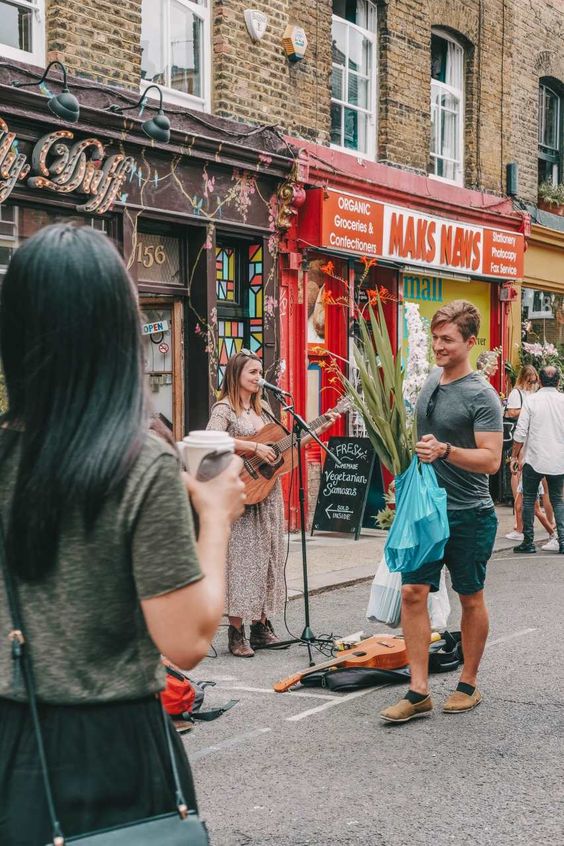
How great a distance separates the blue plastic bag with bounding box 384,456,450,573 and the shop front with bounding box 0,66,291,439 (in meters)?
4.97

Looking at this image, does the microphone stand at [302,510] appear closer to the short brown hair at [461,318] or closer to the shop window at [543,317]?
the short brown hair at [461,318]

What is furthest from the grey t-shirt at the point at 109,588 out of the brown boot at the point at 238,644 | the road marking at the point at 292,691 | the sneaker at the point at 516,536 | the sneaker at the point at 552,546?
the sneaker at the point at 516,536

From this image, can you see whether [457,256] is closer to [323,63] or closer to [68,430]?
[323,63]

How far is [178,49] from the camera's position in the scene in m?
11.3

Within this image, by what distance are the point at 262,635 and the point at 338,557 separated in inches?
150

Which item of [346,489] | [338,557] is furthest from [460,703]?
[346,489]

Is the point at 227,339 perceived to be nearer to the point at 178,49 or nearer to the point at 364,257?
the point at 364,257

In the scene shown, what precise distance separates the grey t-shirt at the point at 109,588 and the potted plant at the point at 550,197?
56.6ft

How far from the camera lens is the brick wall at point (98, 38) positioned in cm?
966

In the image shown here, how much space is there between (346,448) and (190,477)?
35.4ft

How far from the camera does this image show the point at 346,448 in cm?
1272

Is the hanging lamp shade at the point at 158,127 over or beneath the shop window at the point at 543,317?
over

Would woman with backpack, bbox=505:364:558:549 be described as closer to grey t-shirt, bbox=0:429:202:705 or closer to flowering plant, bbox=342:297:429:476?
flowering plant, bbox=342:297:429:476

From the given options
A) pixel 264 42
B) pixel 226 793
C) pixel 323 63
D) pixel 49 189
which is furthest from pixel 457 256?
pixel 226 793
